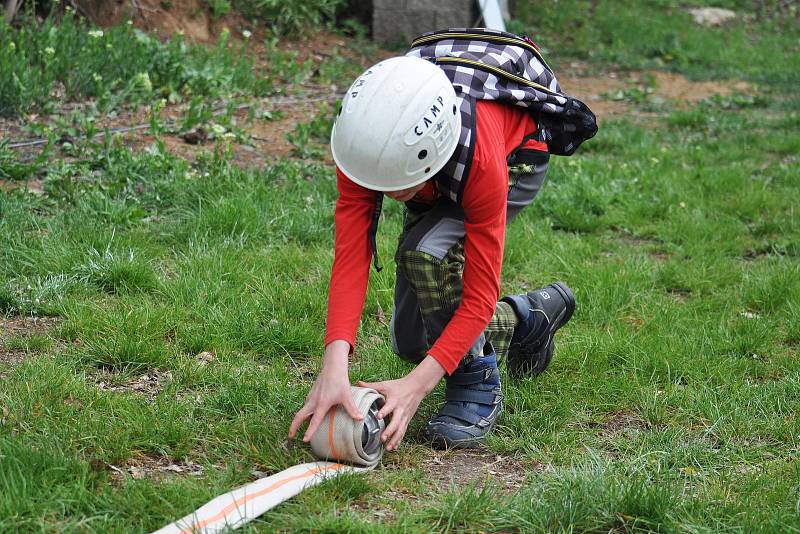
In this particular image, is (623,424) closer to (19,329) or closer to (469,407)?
(469,407)

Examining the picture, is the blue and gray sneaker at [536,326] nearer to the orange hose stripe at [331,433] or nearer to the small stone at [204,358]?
the orange hose stripe at [331,433]

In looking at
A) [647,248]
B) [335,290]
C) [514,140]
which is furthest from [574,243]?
[335,290]

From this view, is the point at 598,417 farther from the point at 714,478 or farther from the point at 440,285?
the point at 440,285

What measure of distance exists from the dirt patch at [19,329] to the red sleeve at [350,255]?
137cm

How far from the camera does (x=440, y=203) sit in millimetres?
3184

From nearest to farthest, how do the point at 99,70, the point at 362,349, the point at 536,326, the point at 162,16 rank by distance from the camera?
1. the point at 536,326
2. the point at 362,349
3. the point at 99,70
4. the point at 162,16

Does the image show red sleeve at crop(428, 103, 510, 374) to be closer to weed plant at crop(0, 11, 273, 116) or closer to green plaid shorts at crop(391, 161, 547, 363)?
green plaid shorts at crop(391, 161, 547, 363)

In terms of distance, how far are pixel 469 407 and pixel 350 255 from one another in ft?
2.27

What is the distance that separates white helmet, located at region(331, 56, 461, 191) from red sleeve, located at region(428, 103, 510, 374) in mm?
149

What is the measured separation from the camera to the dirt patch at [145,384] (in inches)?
137

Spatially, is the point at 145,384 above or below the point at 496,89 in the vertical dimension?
below

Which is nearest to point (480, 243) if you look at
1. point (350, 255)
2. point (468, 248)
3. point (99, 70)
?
point (468, 248)

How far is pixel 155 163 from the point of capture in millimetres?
5441

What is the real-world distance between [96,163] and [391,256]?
1.85 meters
